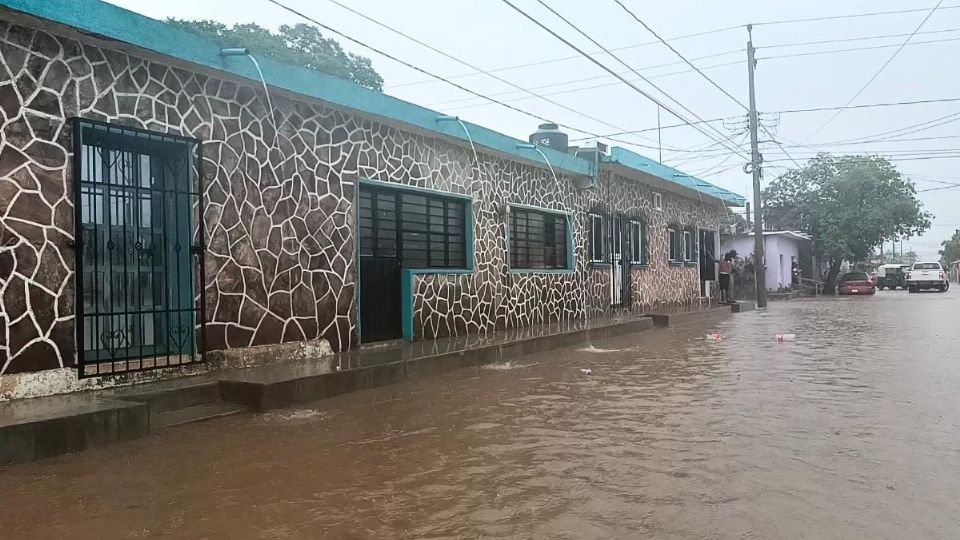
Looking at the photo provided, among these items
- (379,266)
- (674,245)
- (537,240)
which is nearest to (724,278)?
(674,245)

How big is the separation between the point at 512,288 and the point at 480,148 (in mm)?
2731

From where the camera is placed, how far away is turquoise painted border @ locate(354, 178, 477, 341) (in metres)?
9.75

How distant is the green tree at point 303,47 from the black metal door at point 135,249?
22.4 meters

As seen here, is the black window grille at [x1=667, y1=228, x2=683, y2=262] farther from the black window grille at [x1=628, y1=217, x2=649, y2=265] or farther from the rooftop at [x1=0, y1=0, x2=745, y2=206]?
the rooftop at [x1=0, y1=0, x2=745, y2=206]

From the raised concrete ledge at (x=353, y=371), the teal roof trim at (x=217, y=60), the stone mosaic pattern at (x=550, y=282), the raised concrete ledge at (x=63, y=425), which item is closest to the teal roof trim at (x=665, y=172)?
the stone mosaic pattern at (x=550, y=282)

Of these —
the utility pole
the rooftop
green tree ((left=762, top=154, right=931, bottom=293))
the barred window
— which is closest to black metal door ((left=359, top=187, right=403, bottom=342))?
the rooftop

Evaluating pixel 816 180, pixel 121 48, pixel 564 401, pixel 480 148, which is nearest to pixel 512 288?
pixel 480 148

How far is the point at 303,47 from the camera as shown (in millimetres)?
32750

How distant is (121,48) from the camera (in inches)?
259

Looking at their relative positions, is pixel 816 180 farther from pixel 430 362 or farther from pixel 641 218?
pixel 430 362

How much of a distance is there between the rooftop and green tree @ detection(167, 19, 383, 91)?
1867 centimetres

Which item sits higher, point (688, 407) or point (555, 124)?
point (555, 124)

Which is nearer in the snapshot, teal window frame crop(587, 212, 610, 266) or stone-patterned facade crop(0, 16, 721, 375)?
stone-patterned facade crop(0, 16, 721, 375)

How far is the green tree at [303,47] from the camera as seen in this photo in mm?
28734
